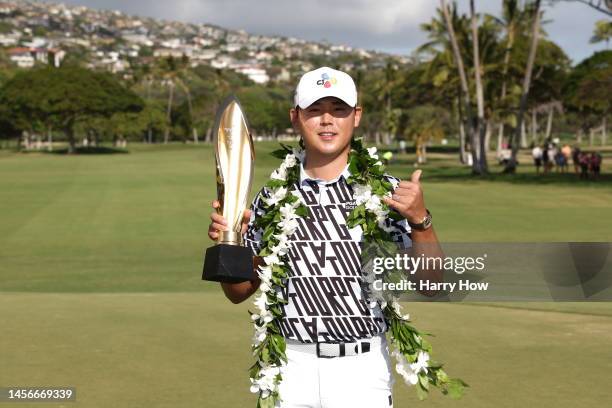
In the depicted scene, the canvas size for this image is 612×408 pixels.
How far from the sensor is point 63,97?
352 ft

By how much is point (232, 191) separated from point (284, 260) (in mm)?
426

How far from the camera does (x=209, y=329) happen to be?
10.1 metres

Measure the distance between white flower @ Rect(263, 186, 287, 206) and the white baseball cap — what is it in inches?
16.7

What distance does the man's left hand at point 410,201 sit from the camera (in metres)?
3.80

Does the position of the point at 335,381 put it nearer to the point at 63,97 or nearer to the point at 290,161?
the point at 290,161

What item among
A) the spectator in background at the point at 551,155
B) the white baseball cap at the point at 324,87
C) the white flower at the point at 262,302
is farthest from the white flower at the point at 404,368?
the spectator in background at the point at 551,155

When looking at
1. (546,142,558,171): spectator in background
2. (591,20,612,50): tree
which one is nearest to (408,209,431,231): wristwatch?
(546,142,558,171): spectator in background

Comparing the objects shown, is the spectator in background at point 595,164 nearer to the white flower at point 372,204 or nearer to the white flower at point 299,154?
the white flower at point 299,154

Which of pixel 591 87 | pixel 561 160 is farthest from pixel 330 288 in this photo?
pixel 591 87

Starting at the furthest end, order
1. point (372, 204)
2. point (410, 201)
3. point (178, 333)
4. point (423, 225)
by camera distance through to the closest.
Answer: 1. point (178, 333)
2. point (372, 204)
3. point (423, 225)
4. point (410, 201)

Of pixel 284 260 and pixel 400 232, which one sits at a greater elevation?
pixel 400 232

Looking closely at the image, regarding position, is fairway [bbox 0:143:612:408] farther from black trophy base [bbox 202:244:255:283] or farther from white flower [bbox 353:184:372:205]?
black trophy base [bbox 202:244:255:283]

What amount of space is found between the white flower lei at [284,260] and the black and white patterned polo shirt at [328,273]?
0.13ft

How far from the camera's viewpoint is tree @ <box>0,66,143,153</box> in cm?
10675
